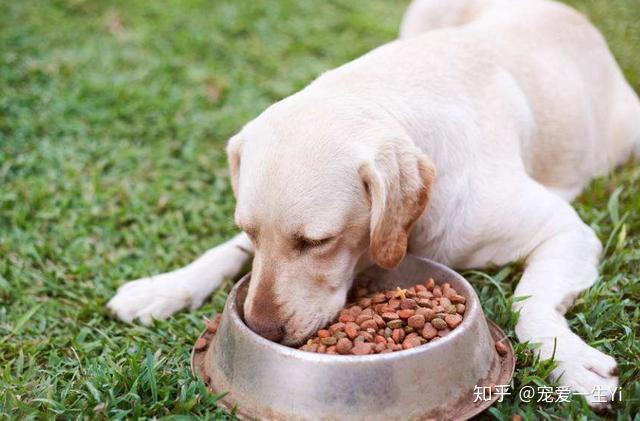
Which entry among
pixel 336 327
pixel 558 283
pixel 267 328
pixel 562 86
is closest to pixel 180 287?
pixel 267 328

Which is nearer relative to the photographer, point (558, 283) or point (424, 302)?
point (424, 302)

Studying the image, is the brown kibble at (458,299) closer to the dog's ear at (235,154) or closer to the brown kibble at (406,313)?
the brown kibble at (406,313)

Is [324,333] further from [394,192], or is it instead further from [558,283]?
[558,283]

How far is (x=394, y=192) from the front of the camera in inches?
113

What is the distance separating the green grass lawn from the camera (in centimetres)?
288

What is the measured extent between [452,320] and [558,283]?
2.43 ft

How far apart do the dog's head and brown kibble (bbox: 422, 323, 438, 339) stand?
0.32 m

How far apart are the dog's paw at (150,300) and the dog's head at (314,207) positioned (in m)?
0.79

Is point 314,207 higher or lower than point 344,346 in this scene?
higher

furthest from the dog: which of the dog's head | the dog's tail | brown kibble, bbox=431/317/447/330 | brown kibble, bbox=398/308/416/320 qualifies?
the dog's tail

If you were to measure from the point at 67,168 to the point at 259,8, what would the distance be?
3.35 m

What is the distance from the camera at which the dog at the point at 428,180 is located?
9.20 ft

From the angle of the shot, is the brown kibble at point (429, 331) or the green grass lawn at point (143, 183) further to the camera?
the green grass lawn at point (143, 183)

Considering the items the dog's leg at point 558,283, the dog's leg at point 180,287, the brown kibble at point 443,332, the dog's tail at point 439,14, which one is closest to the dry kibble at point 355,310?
the brown kibble at point 443,332
